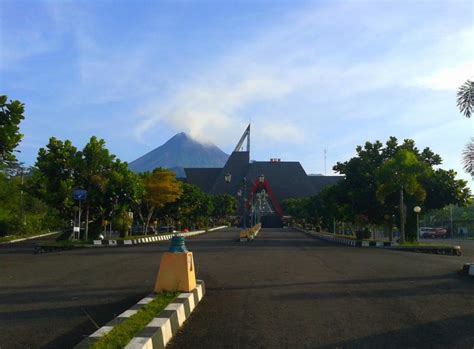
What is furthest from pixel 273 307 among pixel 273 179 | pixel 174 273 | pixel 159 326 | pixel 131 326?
pixel 273 179

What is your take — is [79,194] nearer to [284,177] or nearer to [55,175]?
[55,175]

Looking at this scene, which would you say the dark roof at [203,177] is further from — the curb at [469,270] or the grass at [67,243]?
the curb at [469,270]

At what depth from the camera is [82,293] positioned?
933cm

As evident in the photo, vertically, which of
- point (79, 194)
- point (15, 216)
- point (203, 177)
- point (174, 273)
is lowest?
point (174, 273)

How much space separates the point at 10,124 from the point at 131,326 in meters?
13.3

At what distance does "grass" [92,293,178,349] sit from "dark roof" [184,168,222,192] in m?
156

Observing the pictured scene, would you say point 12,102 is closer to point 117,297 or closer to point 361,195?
point 117,297

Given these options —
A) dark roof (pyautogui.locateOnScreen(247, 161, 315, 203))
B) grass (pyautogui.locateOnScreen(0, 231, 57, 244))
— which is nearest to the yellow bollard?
grass (pyautogui.locateOnScreen(0, 231, 57, 244))

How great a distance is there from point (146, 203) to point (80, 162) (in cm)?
1366

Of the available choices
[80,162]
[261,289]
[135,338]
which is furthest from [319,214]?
[135,338]

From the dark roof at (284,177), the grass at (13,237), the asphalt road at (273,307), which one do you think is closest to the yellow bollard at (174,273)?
the asphalt road at (273,307)

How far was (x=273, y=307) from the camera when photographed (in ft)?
26.0

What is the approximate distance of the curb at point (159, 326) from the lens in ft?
16.9

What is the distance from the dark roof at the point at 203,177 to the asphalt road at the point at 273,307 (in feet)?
494
